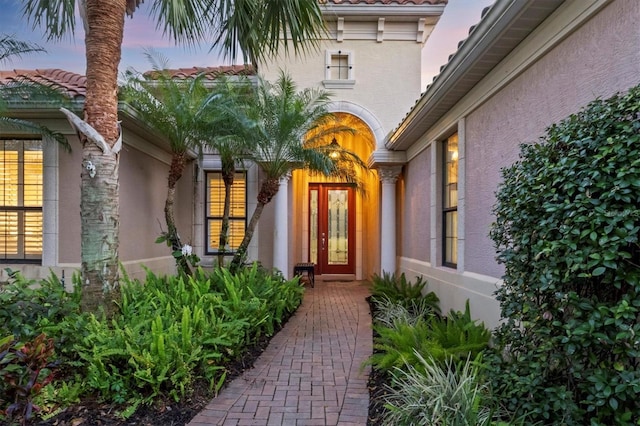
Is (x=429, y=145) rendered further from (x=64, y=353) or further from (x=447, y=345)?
(x=64, y=353)

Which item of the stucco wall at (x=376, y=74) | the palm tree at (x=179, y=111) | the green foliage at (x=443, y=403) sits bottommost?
the green foliage at (x=443, y=403)

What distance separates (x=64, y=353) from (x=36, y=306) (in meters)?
0.64

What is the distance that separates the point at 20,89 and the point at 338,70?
6813 millimetres

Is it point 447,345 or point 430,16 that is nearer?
point 447,345

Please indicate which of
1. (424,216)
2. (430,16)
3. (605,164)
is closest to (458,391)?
(605,164)

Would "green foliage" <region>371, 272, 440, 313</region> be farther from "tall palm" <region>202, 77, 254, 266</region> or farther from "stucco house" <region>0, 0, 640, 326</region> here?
"tall palm" <region>202, 77, 254, 266</region>

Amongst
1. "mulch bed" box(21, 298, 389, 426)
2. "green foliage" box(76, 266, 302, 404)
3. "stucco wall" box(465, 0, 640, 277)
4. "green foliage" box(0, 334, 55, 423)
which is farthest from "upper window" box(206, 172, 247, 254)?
"green foliage" box(0, 334, 55, 423)

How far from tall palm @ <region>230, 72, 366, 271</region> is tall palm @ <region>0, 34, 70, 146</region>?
310cm

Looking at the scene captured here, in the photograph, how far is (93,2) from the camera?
14.4 ft

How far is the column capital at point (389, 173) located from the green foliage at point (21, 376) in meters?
8.03

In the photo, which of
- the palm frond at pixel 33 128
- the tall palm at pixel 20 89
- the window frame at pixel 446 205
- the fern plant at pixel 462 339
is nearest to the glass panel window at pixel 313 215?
the window frame at pixel 446 205

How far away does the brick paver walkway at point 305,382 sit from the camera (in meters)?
3.57

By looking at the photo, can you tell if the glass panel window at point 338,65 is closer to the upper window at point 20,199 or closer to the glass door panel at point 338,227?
the glass door panel at point 338,227

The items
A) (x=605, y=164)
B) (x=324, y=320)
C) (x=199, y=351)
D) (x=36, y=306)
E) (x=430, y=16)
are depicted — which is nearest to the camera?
(x=605, y=164)
